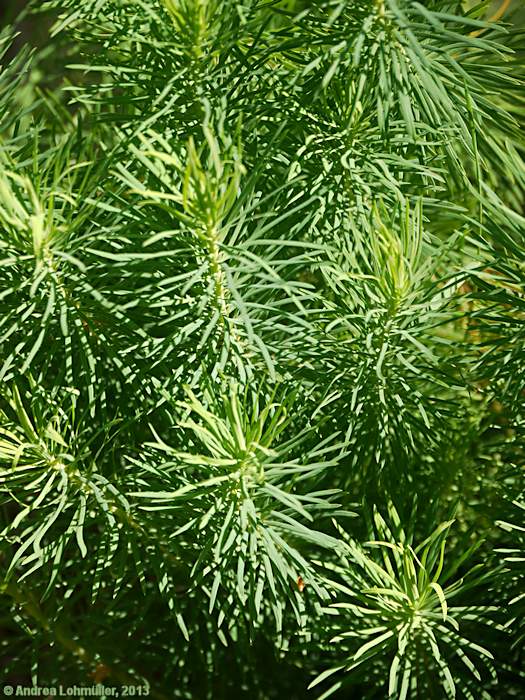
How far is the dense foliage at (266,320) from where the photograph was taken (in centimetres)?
40

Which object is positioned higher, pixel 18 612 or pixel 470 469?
pixel 470 469

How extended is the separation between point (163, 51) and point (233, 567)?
0.97 ft

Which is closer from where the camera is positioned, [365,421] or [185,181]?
[185,181]

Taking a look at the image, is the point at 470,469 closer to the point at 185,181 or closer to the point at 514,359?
the point at 514,359

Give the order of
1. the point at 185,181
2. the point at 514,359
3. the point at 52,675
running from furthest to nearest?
the point at 52,675 < the point at 514,359 < the point at 185,181

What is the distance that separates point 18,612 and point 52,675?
Result: 5 cm

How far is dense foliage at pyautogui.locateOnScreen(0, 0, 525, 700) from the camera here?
0.40 meters

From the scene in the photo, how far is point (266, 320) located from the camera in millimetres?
437

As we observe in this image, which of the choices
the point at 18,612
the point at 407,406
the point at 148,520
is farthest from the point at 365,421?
the point at 18,612

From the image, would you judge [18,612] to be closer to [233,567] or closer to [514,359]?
[233,567]

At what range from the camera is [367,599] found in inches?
17.2

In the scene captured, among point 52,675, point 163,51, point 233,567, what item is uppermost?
point 163,51

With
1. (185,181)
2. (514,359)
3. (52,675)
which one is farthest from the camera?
(52,675)

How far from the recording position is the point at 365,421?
48 centimetres
